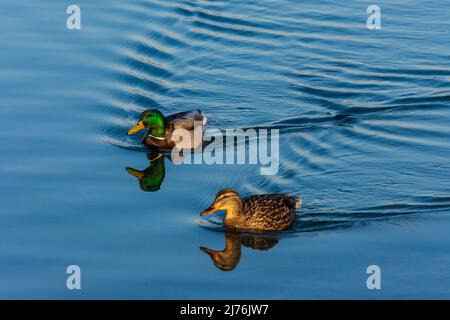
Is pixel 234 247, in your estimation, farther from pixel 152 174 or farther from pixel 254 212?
pixel 152 174

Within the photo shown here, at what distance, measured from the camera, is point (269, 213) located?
474 inches

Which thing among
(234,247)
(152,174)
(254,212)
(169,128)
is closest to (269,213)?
(254,212)

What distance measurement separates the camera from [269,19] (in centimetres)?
2020

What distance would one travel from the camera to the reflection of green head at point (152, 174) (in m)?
13.5

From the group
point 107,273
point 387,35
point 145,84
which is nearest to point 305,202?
point 107,273

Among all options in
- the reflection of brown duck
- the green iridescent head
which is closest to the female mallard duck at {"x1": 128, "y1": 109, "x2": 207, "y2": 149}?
the green iridescent head

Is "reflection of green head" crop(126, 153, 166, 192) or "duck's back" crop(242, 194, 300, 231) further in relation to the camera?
"reflection of green head" crop(126, 153, 166, 192)

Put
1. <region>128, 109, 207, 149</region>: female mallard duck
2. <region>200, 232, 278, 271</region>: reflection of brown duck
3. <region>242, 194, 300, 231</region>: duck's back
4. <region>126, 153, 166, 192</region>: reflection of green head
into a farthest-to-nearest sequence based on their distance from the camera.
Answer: <region>128, 109, 207, 149</region>: female mallard duck
<region>126, 153, 166, 192</region>: reflection of green head
<region>242, 194, 300, 231</region>: duck's back
<region>200, 232, 278, 271</region>: reflection of brown duck

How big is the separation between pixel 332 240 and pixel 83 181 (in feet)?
11.5

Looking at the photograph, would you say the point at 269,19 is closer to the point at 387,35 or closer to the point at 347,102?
the point at 387,35

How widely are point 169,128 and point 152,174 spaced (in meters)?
1.47

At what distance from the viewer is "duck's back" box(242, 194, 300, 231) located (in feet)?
39.5

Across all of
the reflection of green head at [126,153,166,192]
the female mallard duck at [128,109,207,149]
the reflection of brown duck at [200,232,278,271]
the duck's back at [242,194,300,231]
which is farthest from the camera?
the female mallard duck at [128,109,207,149]

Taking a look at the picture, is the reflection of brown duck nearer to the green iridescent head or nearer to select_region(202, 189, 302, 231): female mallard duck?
select_region(202, 189, 302, 231): female mallard duck
